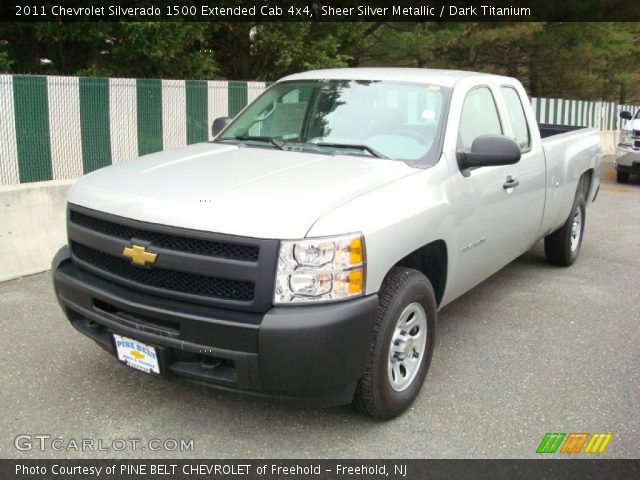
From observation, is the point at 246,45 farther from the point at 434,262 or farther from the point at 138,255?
the point at 138,255

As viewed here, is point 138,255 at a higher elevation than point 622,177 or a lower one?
higher

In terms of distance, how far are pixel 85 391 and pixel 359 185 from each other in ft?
6.61

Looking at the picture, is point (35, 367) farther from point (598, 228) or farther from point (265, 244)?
point (598, 228)

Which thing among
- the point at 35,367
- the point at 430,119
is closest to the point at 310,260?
the point at 430,119

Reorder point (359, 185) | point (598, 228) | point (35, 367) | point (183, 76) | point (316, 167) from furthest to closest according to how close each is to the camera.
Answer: point (183, 76), point (598, 228), point (35, 367), point (316, 167), point (359, 185)

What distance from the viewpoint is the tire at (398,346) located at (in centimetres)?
321

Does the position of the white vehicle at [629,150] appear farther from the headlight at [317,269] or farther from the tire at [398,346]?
the headlight at [317,269]

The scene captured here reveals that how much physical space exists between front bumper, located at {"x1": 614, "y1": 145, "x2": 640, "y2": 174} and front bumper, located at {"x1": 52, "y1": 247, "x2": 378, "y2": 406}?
12270 mm

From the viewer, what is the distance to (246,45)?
464 inches

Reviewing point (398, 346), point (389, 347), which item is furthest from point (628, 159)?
point (389, 347)

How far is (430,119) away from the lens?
163 inches

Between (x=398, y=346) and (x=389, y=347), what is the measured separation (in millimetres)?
219

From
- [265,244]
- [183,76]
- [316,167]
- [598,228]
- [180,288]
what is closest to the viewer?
[265,244]
